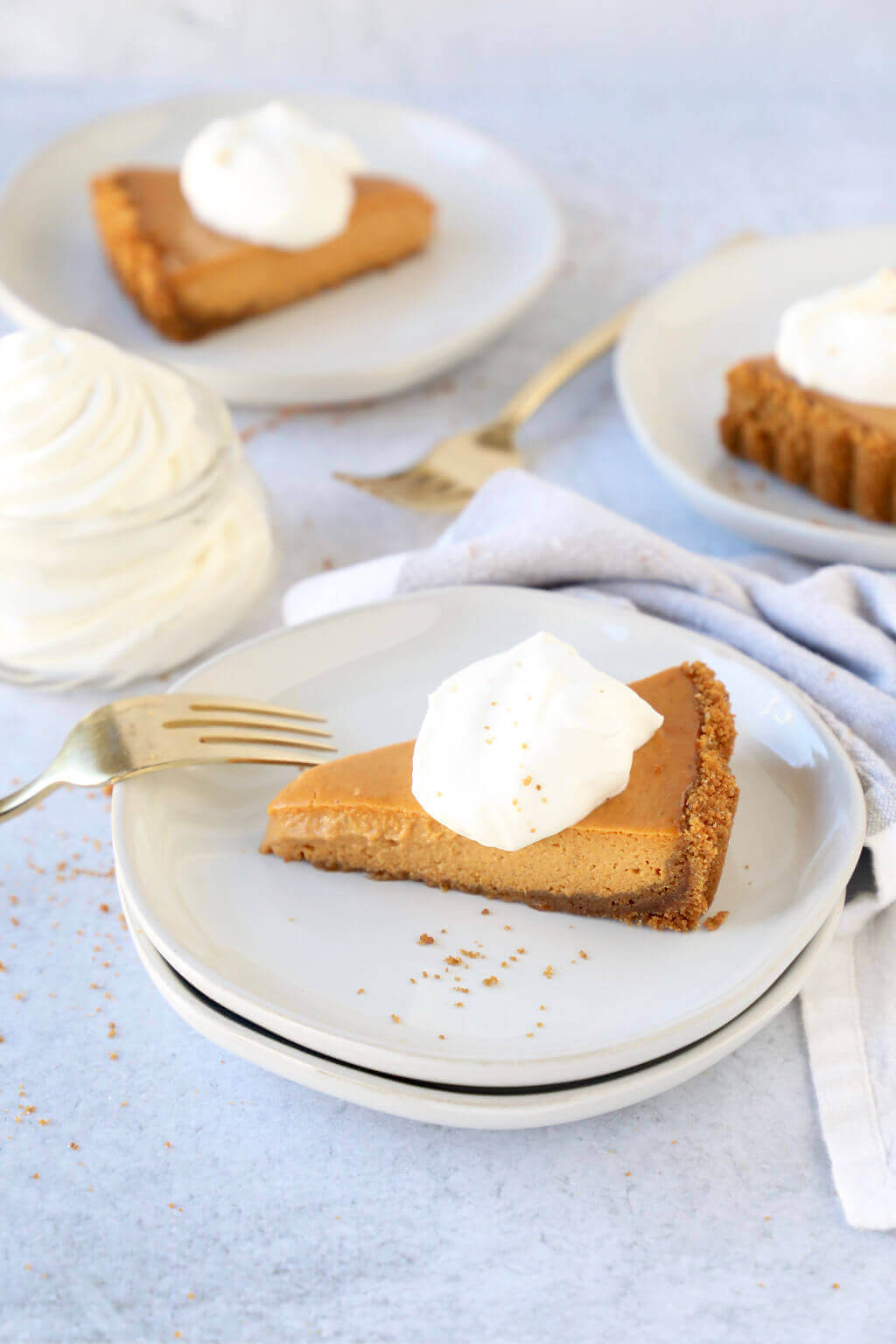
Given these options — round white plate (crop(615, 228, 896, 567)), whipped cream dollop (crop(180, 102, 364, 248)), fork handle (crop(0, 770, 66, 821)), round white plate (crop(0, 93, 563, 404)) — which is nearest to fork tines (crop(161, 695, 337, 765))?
fork handle (crop(0, 770, 66, 821))

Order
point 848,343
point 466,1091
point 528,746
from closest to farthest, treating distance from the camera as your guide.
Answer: point 466,1091 < point 528,746 < point 848,343

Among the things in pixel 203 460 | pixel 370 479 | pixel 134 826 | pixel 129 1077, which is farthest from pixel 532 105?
pixel 129 1077

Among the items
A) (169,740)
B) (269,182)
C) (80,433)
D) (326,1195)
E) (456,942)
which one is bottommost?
(326,1195)

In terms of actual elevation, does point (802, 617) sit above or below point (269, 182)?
below

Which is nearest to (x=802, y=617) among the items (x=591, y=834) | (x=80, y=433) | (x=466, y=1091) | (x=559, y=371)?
(x=591, y=834)

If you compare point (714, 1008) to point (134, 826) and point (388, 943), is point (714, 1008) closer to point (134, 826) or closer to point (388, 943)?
point (388, 943)

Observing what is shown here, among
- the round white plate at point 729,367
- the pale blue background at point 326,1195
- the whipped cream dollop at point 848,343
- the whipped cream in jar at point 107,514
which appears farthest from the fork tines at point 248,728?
the whipped cream dollop at point 848,343

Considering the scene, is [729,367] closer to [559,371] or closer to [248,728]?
[559,371]
